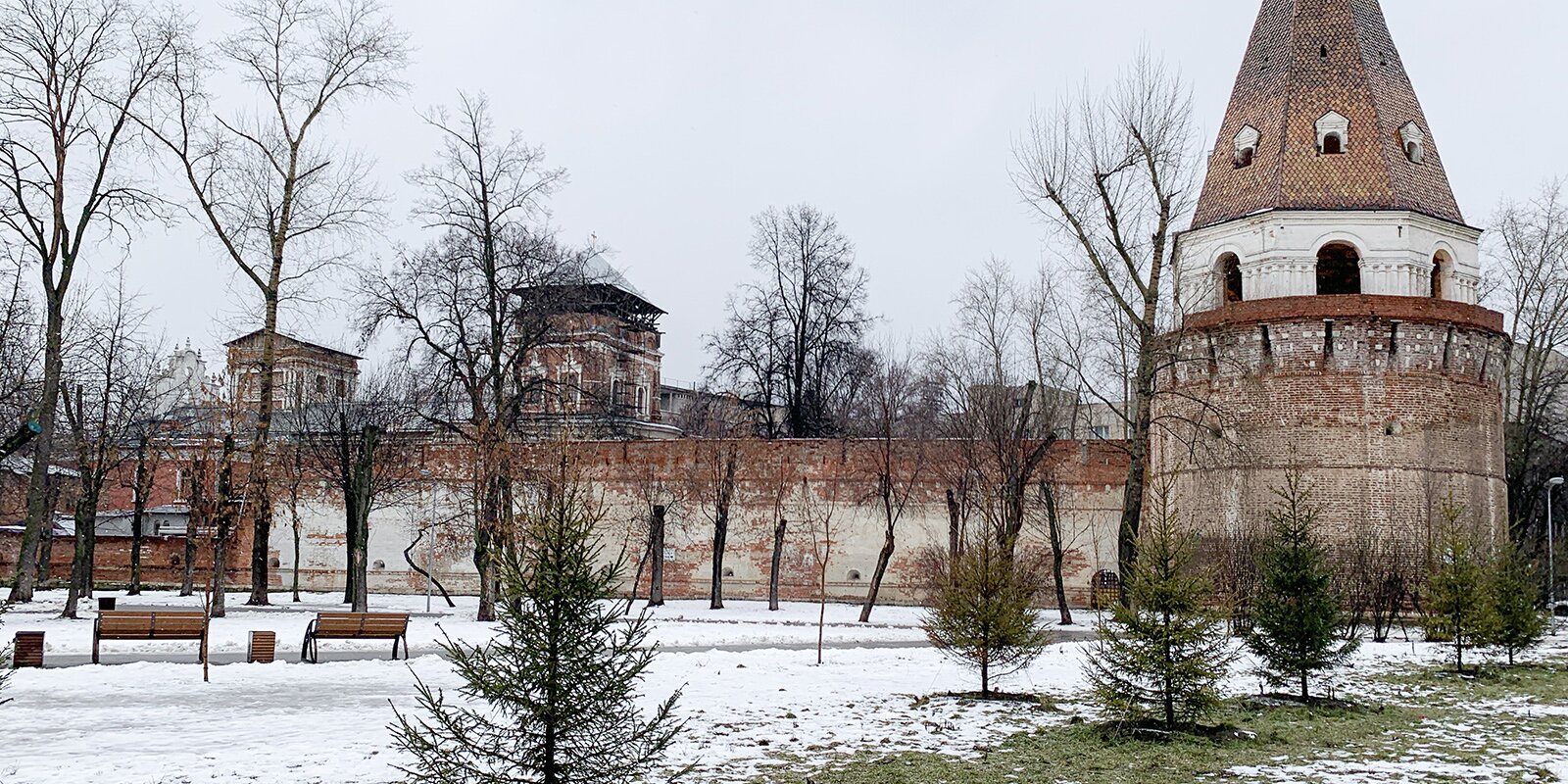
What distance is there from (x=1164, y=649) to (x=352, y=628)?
9809 millimetres

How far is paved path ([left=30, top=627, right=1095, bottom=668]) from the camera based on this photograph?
15633 millimetres

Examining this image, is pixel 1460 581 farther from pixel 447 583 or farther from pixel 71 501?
pixel 71 501

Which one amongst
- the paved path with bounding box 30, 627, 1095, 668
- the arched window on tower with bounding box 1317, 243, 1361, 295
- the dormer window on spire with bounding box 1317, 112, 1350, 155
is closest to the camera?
the paved path with bounding box 30, 627, 1095, 668

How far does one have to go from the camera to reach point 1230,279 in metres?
29.9

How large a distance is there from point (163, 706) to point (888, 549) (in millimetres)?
18057

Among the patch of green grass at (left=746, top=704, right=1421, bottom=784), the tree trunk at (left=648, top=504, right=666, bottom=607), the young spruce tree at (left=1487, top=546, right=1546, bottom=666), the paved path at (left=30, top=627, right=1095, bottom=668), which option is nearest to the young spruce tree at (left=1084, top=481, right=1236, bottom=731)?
the patch of green grass at (left=746, top=704, right=1421, bottom=784)

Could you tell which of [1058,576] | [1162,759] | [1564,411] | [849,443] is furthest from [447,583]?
[1564,411]

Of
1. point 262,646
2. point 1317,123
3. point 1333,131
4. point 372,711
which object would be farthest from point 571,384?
point 1333,131

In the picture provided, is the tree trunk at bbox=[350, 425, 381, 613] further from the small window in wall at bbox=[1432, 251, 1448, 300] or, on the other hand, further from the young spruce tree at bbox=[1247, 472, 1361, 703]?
the small window in wall at bbox=[1432, 251, 1448, 300]

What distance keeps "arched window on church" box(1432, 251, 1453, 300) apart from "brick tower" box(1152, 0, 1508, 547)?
4 centimetres

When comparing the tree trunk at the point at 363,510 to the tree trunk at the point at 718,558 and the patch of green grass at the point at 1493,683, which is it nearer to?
the tree trunk at the point at 718,558

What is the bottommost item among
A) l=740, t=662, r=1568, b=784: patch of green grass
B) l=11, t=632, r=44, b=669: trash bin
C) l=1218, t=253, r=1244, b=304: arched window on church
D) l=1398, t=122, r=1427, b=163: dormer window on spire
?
l=740, t=662, r=1568, b=784: patch of green grass

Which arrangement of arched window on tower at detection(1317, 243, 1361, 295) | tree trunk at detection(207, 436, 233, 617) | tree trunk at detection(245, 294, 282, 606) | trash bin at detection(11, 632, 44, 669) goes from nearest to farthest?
trash bin at detection(11, 632, 44, 669) < tree trunk at detection(207, 436, 233, 617) < tree trunk at detection(245, 294, 282, 606) < arched window on tower at detection(1317, 243, 1361, 295)

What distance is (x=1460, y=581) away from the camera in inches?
725
